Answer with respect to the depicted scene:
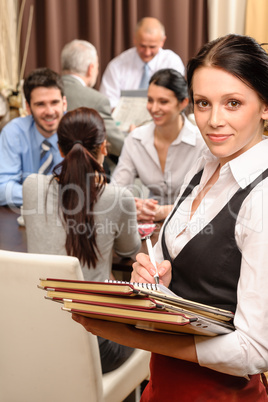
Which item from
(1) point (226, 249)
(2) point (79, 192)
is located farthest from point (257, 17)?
(1) point (226, 249)

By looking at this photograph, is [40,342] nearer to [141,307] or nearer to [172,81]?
[141,307]

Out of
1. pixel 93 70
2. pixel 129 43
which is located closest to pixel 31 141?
pixel 93 70

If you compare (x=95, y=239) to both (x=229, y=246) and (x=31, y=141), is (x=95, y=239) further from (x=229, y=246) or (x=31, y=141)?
(x=31, y=141)

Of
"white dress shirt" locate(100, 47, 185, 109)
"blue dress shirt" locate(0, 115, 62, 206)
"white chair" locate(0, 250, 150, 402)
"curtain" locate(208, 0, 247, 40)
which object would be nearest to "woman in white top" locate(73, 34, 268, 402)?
"white chair" locate(0, 250, 150, 402)

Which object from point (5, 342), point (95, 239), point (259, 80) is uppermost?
point (259, 80)

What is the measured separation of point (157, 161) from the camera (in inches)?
105

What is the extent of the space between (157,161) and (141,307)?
6.26 ft

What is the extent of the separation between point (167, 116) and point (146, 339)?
179 cm

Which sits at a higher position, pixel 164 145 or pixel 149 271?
pixel 149 271

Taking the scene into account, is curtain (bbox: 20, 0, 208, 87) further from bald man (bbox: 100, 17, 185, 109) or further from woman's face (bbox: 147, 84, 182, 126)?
woman's face (bbox: 147, 84, 182, 126)

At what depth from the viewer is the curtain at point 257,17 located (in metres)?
4.90

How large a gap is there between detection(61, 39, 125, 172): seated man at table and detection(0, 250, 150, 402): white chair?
2013 millimetres

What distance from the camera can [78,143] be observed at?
1.78 m

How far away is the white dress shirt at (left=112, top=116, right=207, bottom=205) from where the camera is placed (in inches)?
104
